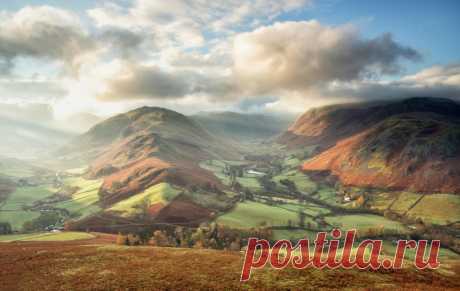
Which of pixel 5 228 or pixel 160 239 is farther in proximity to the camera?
pixel 5 228

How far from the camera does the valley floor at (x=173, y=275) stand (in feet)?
167

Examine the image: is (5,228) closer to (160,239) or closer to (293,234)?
(160,239)

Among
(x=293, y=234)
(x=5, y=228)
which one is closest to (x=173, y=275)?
(x=293, y=234)

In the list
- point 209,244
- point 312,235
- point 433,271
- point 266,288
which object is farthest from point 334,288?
point 312,235

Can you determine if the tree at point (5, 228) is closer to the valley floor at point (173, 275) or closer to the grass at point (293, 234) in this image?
the valley floor at point (173, 275)

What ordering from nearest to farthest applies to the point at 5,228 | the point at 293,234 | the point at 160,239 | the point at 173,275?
the point at 173,275 < the point at 160,239 < the point at 293,234 < the point at 5,228

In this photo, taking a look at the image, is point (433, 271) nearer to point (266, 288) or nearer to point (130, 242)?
point (266, 288)

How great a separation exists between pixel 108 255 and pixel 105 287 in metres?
21.7

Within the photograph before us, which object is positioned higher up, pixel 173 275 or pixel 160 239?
pixel 173 275

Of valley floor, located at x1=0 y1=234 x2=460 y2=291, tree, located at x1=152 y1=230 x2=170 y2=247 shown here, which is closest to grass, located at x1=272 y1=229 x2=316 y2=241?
tree, located at x1=152 y1=230 x2=170 y2=247

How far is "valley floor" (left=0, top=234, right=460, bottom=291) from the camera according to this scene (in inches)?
2000

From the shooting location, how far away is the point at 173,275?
55.9m

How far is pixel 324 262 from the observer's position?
62219 mm

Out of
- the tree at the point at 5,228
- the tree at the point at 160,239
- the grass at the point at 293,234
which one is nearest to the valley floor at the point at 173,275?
the tree at the point at 160,239
